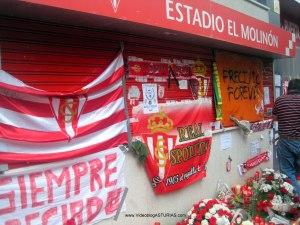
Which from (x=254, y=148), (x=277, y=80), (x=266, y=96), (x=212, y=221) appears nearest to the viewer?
(x=212, y=221)

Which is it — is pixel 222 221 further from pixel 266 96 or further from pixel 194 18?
pixel 266 96

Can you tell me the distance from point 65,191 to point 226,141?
3.63 meters

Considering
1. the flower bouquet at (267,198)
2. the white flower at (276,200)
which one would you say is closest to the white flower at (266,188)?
the flower bouquet at (267,198)

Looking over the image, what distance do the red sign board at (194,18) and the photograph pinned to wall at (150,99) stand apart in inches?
30.5

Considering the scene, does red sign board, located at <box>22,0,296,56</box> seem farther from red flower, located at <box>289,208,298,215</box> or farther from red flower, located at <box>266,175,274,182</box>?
red flower, located at <box>289,208,298,215</box>

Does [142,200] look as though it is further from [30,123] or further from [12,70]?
[12,70]

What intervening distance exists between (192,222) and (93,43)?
90.0 inches

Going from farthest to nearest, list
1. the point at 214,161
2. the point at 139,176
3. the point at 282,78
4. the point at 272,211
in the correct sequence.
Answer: the point at 282,78
the point at 214,161
the point at 272,211
the point at 139,176

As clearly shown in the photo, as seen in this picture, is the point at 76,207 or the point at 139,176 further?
the point at 139,176

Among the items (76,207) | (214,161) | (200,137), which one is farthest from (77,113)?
(214,161)

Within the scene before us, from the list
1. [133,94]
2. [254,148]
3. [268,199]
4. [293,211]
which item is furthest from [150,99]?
[254,148]

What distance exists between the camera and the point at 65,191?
154 inches

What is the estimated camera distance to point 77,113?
4.07 m

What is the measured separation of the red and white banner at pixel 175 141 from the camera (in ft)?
16.3
